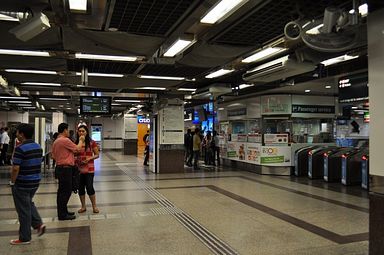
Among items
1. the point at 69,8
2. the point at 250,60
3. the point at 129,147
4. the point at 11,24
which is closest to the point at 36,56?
the point at 11,24

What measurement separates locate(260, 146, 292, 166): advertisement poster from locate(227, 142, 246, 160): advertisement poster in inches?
58.8

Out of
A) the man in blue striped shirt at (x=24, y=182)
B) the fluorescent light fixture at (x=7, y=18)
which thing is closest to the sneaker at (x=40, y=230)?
the man in blue striped shirt at (x=24, y=182)

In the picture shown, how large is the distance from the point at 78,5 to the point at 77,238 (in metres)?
3.00

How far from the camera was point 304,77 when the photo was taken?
30.3 feet

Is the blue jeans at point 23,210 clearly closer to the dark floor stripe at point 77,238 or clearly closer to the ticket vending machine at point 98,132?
the dark floor stripe at point 77,238

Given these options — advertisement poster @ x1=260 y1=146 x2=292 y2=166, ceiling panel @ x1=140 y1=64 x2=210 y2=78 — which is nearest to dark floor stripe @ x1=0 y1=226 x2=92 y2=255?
ceiling panel @ x1=140 y1=64 x2=210 y2=78

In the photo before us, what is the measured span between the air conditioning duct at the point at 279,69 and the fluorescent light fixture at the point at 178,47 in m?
1.69

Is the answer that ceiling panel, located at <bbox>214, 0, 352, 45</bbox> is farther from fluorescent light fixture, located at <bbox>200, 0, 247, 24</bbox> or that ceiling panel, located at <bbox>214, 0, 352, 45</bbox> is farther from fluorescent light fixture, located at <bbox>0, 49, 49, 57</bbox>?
fluorescent light fixture, located at <bbox>0, 49, 49, 57</bbox>

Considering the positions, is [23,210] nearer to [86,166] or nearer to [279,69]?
[86,166]

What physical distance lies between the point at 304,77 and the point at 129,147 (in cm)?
1607

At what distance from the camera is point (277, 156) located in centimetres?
1200

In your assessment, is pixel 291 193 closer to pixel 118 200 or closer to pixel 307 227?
pixel 307 227

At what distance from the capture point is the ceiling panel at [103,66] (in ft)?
22.7

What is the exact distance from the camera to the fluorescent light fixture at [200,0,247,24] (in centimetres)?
363
